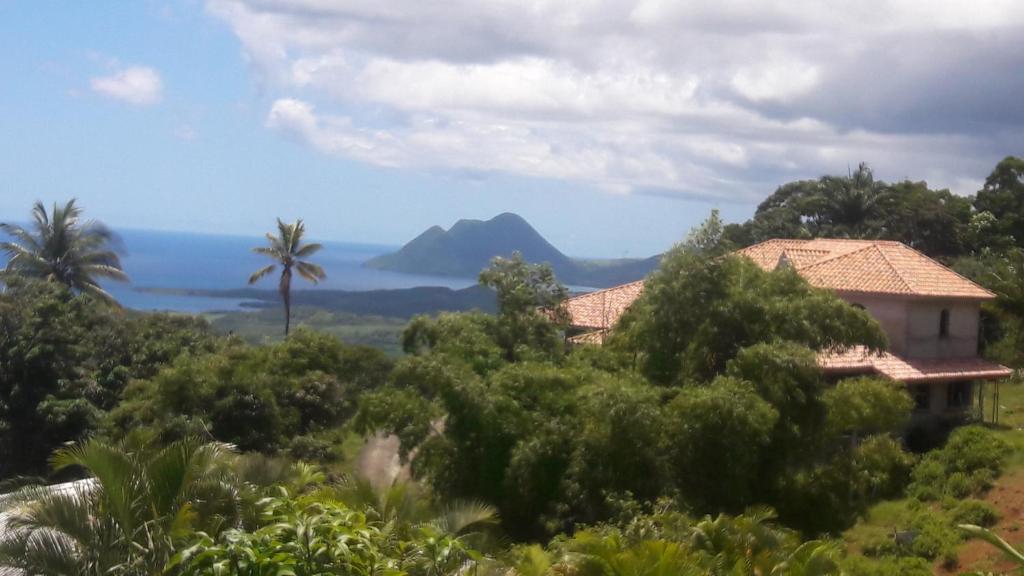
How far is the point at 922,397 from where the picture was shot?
105ft

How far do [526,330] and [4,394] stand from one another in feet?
53.4

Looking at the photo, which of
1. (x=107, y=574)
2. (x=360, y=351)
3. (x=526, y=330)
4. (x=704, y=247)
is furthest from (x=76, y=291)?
(x=107, y=574)

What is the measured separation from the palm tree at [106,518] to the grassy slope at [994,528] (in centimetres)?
1476

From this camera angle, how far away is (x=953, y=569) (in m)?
20.2

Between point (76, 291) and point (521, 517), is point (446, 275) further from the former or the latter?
point (521, 517)

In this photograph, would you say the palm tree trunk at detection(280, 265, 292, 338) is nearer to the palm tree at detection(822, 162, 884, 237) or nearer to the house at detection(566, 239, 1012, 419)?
the house at detection(566, 239, 1012, 419)

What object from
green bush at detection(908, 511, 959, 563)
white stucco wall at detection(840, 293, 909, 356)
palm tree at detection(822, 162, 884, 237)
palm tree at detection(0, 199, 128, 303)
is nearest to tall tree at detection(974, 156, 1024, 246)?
palm tree at detection(822, 162, 884, 237)

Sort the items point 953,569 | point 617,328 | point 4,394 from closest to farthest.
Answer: point 953,569 < point 617,328 < point 4,394

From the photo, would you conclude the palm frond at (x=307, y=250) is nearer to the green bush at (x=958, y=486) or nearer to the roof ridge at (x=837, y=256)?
the roof ridge at (x=837, y=256)

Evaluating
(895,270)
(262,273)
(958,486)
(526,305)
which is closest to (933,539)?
(958,486)

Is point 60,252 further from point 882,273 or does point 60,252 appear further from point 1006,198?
point 1006,198

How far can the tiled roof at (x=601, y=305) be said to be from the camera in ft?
114

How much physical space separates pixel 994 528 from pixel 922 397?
398 inches

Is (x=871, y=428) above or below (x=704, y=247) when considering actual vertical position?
below
